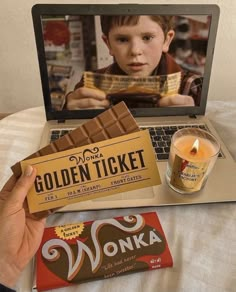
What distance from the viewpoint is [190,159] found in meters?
0.46

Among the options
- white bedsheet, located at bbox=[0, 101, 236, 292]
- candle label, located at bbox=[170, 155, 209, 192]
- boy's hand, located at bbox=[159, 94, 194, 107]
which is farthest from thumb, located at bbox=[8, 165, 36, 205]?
boy's hand, located at bbox=[159, 94, 194, 107]

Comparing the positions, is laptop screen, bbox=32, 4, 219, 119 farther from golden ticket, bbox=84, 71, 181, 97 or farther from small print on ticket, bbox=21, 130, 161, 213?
small print on ticket, bbox=21, 130, 161, 213

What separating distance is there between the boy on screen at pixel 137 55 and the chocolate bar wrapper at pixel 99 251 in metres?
0.27

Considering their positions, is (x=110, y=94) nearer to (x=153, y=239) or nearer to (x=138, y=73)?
(x=138, y=73)

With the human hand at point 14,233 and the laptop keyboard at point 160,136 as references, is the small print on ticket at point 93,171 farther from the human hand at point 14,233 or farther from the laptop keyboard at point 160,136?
the laptop keyboard at point 160,136

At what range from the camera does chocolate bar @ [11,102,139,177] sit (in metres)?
0.38

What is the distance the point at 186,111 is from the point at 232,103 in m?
0.21

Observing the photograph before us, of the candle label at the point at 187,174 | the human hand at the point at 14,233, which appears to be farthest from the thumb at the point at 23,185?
the candle label at the point at 187,174

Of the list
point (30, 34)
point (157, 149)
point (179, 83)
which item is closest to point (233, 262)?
point (157, 149)

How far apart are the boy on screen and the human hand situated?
0.27 m

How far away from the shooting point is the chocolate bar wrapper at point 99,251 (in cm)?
40

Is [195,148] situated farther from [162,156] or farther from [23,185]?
[23,185]

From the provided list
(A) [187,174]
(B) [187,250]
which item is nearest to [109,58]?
(A) [187,174]

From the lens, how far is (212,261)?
1.40ft
